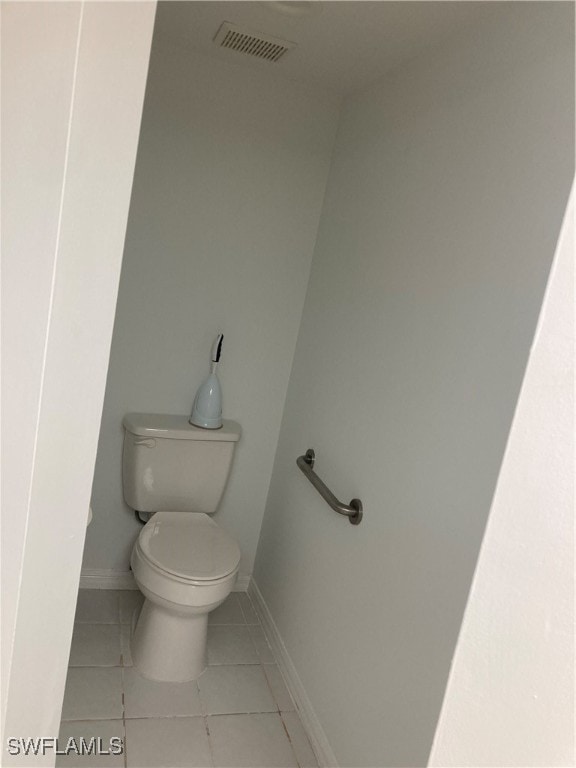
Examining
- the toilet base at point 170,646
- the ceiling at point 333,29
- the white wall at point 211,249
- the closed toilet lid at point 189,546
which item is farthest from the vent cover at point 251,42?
the toilet base at point 170,646

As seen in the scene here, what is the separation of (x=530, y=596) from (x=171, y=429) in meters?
1.39

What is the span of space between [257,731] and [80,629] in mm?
759

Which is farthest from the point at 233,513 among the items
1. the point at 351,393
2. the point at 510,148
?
the point at 510,148

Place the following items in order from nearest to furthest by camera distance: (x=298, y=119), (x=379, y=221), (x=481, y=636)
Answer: (x=481, y=636) < (x=379, y=221) < (x=298, y=119)

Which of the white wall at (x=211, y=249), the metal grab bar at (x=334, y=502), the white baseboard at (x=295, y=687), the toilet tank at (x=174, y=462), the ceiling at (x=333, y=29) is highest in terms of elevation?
the ceiling at (x=333, y=29)

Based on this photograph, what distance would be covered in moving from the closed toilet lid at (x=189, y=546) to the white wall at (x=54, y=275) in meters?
0.73

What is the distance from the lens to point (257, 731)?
6.32 ft

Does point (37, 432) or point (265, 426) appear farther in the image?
point (265, 426)

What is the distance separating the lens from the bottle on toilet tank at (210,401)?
7.76ft

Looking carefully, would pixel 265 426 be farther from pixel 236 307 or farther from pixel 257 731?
pixel 257 731

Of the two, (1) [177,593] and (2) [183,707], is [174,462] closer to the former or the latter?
(1) [177,593]

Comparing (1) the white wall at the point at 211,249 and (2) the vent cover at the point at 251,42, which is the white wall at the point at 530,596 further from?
(1) the white wall at the point at 211,249

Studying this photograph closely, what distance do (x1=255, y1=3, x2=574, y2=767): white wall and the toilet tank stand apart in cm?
36

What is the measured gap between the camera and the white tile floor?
1.79 m
